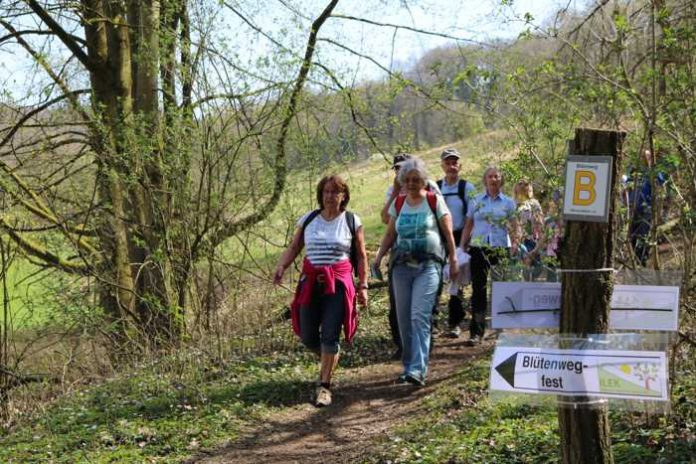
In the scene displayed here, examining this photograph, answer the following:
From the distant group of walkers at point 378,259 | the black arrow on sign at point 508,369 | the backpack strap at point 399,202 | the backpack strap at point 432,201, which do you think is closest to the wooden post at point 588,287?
the black arrow on sign at point 508,369

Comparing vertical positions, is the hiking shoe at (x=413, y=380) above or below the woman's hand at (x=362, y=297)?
below

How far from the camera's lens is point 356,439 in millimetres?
6094

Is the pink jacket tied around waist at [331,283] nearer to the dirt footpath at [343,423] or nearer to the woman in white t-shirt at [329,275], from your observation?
the woman in white t-shirt at [329,275]

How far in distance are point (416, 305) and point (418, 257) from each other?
0.40 metres

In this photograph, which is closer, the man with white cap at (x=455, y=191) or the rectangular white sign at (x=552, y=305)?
the rectangular white sign at (x=552, y=305)

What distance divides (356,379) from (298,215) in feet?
8.26

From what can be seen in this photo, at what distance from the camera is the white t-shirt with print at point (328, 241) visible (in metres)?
6.81

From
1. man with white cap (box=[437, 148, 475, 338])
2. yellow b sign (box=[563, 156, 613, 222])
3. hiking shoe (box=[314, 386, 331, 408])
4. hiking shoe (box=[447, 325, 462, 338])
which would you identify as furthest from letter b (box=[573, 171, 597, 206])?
hiking shoe (box=[447, 325, 462, 338])

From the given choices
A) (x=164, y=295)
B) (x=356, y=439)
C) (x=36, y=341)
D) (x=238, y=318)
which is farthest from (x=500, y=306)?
(x=36, y=341)

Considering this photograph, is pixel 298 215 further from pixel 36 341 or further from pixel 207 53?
pixel 36 341

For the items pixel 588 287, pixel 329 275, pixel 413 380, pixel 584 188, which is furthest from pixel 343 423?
pixel 584 188

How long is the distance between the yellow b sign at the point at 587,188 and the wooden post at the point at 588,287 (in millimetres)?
49

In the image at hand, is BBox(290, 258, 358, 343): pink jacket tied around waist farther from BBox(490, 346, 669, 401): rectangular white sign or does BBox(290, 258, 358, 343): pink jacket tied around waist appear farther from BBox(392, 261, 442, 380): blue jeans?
BBox(490, 346, 669, 401): rectangular white sign

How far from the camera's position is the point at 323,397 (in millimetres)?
6914
